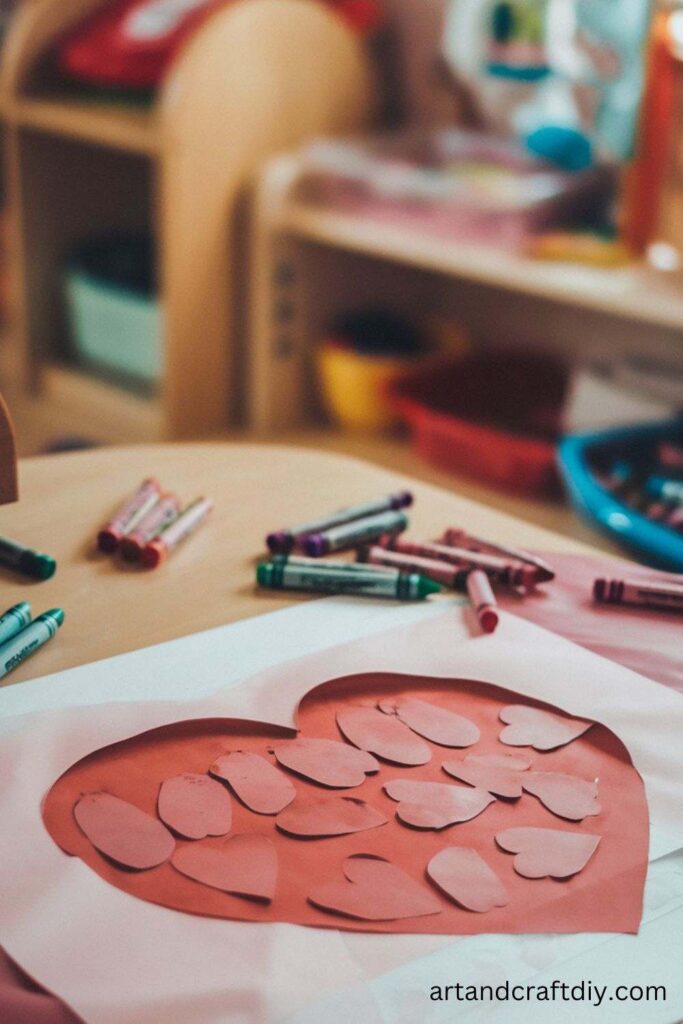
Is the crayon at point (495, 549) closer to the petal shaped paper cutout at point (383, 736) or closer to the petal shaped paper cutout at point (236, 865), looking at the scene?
the petal shaped paper cutout at point (383, 736)

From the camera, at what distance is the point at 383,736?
0.61 m

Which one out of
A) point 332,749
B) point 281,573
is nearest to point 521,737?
point 332,749

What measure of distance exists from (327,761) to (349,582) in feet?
0.60

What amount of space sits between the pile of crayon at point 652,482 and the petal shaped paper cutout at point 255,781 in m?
0.60

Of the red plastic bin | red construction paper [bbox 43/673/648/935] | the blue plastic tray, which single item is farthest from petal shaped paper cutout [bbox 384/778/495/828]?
the red plastic bin

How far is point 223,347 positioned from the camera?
169 cm

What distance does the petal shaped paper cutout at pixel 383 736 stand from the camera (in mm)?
591

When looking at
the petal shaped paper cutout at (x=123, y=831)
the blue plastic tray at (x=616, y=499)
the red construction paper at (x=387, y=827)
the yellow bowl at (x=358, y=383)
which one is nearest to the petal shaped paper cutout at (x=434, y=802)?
the red construction paper at (x=387, y=827)

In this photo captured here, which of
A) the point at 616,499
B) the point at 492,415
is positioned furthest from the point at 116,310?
the point at 616,499

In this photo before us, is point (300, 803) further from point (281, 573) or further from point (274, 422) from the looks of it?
point (274, 422)

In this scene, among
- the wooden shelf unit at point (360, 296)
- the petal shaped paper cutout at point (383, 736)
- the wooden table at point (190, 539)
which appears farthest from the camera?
the wooden shelf unit at point (360, 296)

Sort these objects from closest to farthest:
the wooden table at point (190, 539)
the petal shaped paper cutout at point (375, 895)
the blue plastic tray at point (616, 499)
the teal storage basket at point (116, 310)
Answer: the petal shaped paper cutout at point (375, 895) → the wooden table at point (190, 539) → the blue plastic tray at point (616, 499) → the teal storage basket at point (116, 310)

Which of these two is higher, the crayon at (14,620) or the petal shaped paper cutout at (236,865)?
the crayon at (14,620)

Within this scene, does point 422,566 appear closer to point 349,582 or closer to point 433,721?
point 349,582
